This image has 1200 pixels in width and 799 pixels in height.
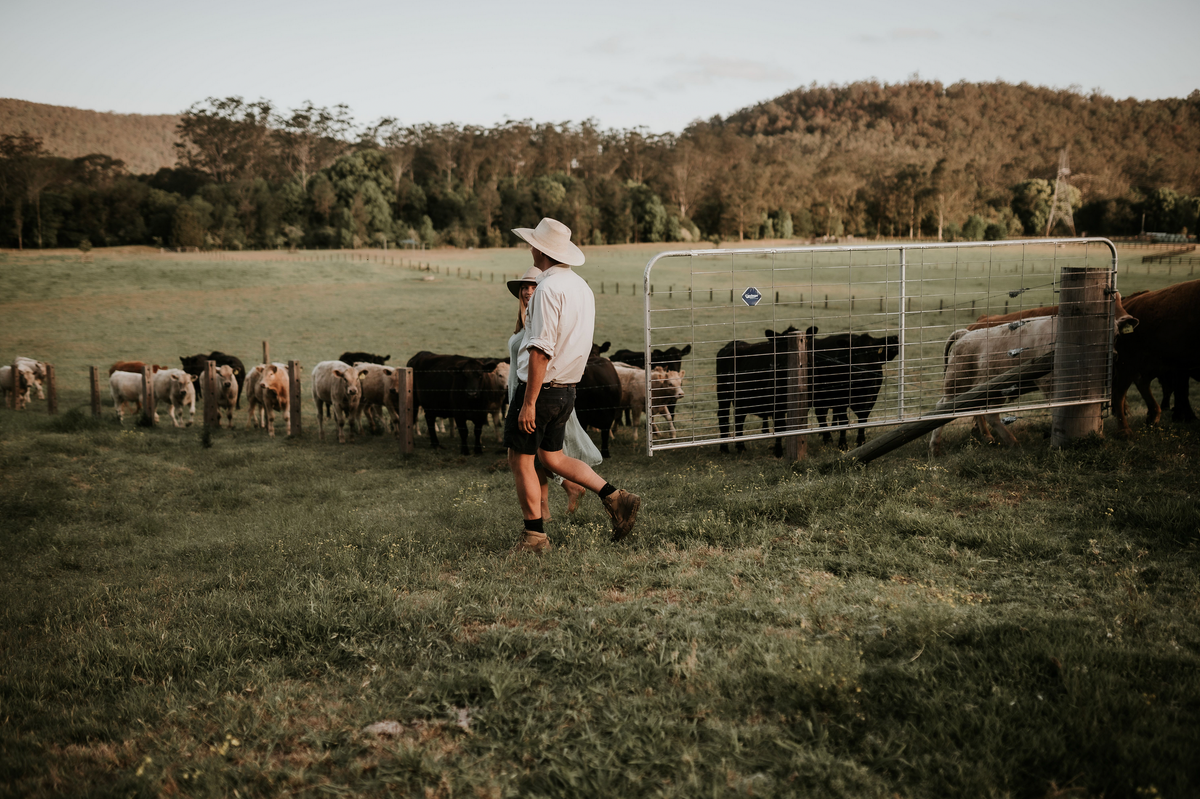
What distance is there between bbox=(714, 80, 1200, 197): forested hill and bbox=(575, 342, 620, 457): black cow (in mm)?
84069

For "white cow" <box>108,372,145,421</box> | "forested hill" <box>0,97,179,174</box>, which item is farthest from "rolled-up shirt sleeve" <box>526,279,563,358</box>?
"forested hill" <box>0,97,179,174</box>

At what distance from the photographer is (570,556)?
16.9 feet

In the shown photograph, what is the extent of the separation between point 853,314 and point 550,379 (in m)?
6.88

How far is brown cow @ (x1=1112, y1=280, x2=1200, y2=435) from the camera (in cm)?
830

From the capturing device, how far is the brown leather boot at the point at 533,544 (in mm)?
5320

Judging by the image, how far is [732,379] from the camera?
1240 centimetres

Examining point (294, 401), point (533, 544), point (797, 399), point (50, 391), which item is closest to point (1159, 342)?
point (797, 399)

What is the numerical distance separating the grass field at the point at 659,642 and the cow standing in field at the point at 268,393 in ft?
21.9

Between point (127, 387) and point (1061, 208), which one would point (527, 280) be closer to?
point (127, 387)

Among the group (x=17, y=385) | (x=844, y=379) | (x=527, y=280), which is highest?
A: (x=527, y=280)

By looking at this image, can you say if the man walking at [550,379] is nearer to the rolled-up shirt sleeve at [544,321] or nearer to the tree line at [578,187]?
the rolled-up shirt sleeve at [544,321]

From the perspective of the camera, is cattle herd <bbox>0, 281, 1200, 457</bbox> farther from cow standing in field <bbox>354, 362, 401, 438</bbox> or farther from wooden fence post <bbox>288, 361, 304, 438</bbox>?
wooden fence post <bbox>288, 361, 304, 438</bbox>

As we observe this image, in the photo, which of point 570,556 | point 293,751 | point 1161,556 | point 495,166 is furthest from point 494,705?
point 495,166

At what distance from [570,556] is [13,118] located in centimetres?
6063
